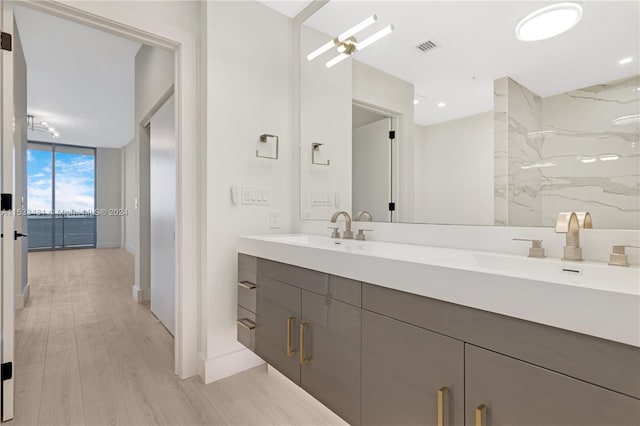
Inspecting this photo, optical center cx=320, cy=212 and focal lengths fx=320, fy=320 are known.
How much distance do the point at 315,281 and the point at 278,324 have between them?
1.29 feet

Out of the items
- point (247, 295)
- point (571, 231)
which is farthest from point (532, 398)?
point (247, 295)

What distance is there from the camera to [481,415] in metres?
0.80

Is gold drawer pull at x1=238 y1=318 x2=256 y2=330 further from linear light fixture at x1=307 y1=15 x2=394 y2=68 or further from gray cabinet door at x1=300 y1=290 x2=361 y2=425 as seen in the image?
linear light fixture at x1=307 y1=15 x2=394 y2=68

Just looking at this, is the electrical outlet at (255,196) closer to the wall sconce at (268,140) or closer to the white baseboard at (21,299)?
the wall sconce at (268,140)

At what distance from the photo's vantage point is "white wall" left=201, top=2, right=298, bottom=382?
1.93 m

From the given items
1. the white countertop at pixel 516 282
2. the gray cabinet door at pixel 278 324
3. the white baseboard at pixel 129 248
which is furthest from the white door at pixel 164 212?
the white baseboard at pixel 129 248

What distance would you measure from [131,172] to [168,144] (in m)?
6.43

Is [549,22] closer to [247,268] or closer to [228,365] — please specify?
[247,268]

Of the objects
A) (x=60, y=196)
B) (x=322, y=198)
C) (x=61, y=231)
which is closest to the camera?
(x=322, y=198)

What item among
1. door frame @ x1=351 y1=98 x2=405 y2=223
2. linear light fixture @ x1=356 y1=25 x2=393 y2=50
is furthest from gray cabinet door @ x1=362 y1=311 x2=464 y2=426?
linear light fixture @ x1=356 y1=25 x2=393 y2=50

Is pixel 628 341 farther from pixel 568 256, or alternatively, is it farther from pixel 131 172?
pixel 131 172

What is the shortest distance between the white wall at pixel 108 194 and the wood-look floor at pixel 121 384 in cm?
599

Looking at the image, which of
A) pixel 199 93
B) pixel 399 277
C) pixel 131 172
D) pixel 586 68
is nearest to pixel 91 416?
pixel 399 277

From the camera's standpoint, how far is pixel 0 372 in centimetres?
151
